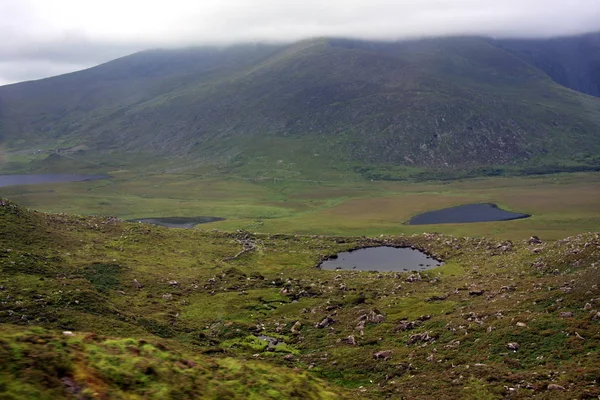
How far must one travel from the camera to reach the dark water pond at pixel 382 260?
104m

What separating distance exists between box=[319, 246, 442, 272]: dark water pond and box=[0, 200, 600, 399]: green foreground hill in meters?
4.77

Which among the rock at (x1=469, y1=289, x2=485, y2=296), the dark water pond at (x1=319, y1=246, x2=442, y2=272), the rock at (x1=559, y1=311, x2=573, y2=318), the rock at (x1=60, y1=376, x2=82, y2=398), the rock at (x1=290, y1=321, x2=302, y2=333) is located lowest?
the dark water pond at (x1=319, y1=246, x2=442, y2=272)

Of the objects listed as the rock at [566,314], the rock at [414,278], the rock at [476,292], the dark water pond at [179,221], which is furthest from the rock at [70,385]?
the dark water pond at [179,221]

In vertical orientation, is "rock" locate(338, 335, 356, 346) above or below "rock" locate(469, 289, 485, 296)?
below

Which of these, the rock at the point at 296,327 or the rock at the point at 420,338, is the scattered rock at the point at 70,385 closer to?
the rock at the point at 420,338

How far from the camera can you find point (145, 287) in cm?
7675

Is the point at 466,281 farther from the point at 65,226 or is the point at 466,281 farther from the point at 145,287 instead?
the point at 65,226

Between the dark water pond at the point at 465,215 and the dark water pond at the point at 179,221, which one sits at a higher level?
the dark water pond at the point at 179,221

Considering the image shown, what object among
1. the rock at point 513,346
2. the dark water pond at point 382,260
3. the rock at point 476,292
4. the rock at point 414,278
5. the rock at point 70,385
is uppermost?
the rock at point 70,385

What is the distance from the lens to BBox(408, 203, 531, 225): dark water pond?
169 meters

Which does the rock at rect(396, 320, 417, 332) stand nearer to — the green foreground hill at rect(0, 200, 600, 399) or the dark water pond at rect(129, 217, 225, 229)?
the green foreground hill at rect(0, 200, 600, 399)

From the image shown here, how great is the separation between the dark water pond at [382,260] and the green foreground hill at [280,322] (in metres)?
4.77

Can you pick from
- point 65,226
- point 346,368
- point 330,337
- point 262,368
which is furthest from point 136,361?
point 65,226

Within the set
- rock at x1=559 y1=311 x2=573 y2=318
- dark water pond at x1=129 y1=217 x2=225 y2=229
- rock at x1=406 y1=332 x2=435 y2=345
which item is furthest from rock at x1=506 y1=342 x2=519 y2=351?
dark water pond at x1=129 y1=217 x2=225 y2=229
